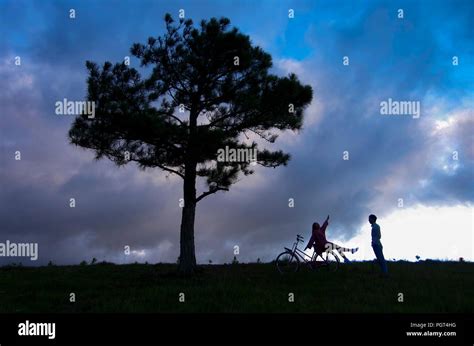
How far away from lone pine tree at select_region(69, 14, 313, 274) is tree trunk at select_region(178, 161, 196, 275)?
4cm

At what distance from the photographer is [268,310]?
12742 millimetres

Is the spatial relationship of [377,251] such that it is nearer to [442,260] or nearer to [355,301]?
[355,301]

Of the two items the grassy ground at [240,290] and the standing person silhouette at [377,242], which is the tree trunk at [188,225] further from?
the standing person silhouette at [377,242]

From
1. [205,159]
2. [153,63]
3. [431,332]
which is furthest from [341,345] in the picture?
[153,63]

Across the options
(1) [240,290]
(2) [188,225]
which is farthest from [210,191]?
(1) [240,290]

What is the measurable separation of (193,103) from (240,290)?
9.20m

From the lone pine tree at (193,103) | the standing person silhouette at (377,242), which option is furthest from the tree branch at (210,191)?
the standing person silhouette at (377,242)

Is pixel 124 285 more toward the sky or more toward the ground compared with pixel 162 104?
more toward the ground

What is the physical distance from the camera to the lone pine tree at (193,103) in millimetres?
20578

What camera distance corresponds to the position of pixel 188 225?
20984 millimetres

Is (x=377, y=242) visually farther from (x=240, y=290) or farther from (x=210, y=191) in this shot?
(x=210, y=191)

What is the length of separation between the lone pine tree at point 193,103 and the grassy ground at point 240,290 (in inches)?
118

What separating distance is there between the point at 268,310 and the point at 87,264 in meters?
15.2

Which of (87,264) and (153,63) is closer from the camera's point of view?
(153,63)
